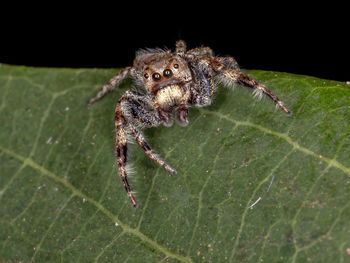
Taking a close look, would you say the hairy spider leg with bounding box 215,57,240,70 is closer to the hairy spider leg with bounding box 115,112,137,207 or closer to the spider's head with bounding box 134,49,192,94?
the spider's head with bounding box 134,49,192,94

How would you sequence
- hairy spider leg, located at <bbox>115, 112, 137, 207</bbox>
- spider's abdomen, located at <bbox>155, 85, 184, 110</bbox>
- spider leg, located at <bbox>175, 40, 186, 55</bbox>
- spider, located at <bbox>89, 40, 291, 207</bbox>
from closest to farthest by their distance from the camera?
hairy spider leg, located at <bbox>115, 112, 137, 207</bbox> → spider, located at <bbox>89, 40, 291, 207</bbox> → spider's abdomen, located at <bbox>155, 85, 184, 110</bbox> → spider leg, located at <bbox>175, 40, 186, 55</bbox>

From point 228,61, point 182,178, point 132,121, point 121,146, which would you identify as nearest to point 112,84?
point 132,121

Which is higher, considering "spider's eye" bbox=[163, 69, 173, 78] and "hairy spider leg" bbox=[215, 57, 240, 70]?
A: "hairy spider leg" bbox=[215, 57, 240, 70]

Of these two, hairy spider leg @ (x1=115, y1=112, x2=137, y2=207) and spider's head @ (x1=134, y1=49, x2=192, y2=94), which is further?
spider's head @ (x1=134, y1=49, x2=192, y2=94)

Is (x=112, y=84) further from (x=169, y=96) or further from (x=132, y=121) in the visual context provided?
(x=169, y=96)

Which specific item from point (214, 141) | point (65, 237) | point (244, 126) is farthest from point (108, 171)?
point (244, 126)

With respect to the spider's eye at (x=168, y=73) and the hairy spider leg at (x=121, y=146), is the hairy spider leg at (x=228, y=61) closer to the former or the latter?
the spider's eye at (x=168, y=73)

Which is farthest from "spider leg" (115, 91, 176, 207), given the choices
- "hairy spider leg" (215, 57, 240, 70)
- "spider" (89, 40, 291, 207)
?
"hairy spider leg" (215, 57, 240, 70)

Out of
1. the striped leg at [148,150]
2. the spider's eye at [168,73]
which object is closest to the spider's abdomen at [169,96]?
the spider's eye at [168,73]
